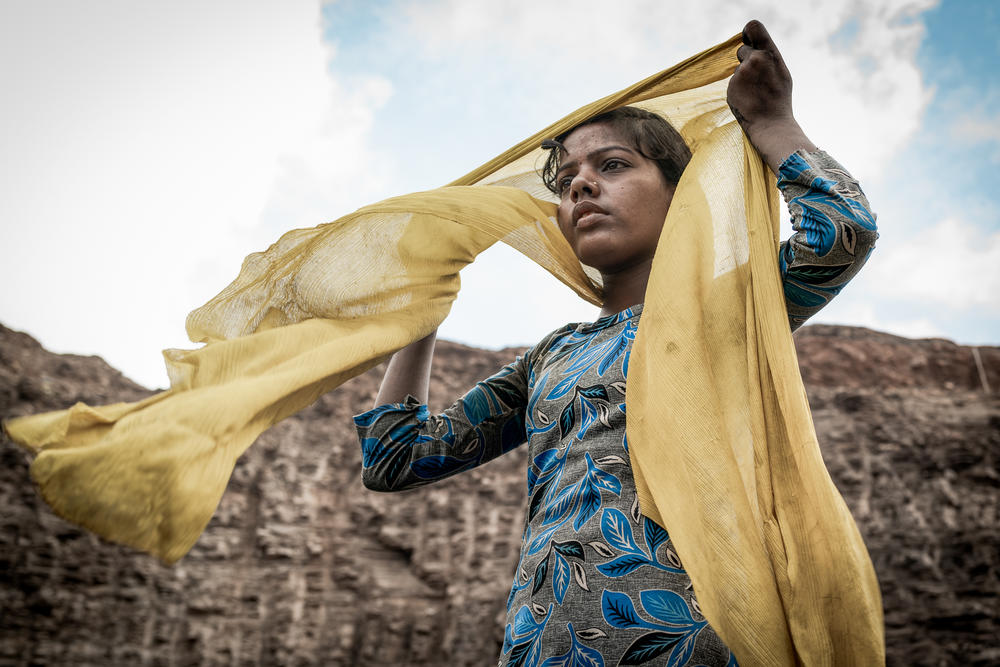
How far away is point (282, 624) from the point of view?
19.2 ft

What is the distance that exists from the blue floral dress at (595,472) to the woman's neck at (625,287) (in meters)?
0.06

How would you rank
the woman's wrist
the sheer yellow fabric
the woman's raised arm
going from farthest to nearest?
the woman's raised arm
the woman's wrist
the sheer yellow fabric

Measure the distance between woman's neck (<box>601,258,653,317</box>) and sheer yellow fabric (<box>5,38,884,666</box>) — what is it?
16 centimetres

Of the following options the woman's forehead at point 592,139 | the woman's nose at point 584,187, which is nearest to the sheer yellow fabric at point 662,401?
the woman's forehead at point 592,139

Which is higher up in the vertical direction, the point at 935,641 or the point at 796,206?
the point at 796,206

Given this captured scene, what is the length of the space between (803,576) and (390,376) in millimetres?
767

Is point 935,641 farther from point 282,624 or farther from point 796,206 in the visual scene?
point 796,206

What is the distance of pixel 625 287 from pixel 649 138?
27 cm

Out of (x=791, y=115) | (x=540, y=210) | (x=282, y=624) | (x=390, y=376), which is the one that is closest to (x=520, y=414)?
(x=390, y=376)

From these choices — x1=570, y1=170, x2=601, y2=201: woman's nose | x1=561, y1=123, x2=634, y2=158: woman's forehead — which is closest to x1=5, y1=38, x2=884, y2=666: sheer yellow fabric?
x1=561, y1=123, x2=634, y2=158: woman's forehead

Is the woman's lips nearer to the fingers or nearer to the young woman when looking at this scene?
the young woman

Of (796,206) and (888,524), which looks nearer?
(796,206)

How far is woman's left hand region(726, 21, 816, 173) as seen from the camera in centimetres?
111

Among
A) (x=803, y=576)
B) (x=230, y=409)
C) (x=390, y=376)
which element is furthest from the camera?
(x=390, y=376)
